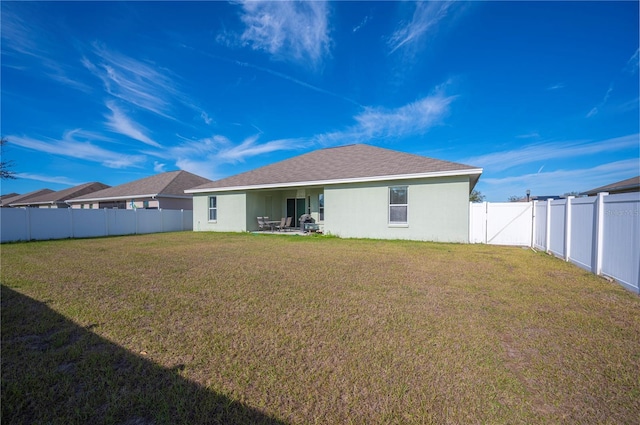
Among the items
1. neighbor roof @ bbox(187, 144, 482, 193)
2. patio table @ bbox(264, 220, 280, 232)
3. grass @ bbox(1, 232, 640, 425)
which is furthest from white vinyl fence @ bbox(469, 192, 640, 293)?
patio table @ bbox(264, 220, 280, 232)

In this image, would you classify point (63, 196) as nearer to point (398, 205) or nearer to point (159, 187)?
point (159, 187)

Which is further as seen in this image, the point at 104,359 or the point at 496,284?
the point at 496,284

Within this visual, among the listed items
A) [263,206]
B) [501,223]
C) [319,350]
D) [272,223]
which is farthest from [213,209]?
[319,350]

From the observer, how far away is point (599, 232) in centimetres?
579

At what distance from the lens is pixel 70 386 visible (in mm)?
2221

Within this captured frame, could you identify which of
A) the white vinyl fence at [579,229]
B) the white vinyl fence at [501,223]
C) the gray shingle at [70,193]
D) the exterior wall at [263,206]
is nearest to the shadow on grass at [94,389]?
the white vinyl fence at [579,229]

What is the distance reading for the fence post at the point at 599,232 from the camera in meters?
5.75

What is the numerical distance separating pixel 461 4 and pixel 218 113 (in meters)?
15.6

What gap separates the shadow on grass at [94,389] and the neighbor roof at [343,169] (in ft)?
37.9

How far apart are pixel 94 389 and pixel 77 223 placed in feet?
60.3

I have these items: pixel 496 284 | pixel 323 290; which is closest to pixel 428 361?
pixel 323 290

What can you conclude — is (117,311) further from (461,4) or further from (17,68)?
(461,4)

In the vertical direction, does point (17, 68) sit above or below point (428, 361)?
above

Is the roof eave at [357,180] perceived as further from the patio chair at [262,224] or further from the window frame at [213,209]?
the patio chair at [262,224]
